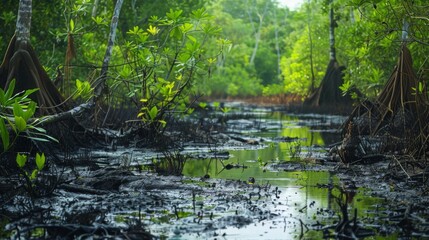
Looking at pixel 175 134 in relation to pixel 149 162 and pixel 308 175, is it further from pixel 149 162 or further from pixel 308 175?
pixel 308 175

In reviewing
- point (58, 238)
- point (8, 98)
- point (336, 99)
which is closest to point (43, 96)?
point (8, 98)

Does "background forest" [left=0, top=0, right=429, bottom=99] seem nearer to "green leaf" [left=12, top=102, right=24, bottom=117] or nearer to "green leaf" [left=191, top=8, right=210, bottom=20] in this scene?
"green leaf" [left=191, top=8, right=210, bottom=20]

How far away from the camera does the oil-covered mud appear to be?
4742mm

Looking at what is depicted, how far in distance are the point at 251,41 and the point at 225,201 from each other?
45500 mm

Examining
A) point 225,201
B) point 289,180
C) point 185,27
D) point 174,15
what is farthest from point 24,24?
point 225,201

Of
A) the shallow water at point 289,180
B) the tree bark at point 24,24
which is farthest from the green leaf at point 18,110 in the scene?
the tree bark at point 24,24

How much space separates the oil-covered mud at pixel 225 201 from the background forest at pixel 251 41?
135 centimetres

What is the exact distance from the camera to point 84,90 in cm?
812

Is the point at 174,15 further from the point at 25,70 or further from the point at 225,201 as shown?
the point at 225,201

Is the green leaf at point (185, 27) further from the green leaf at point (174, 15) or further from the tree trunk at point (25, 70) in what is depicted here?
the tree trunk at point (25, 70)

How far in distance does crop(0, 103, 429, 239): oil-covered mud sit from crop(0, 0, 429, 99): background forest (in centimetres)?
135

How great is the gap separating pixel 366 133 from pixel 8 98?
6.60 m

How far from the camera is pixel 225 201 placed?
5.90 m

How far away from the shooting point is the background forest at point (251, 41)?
34.3ft
